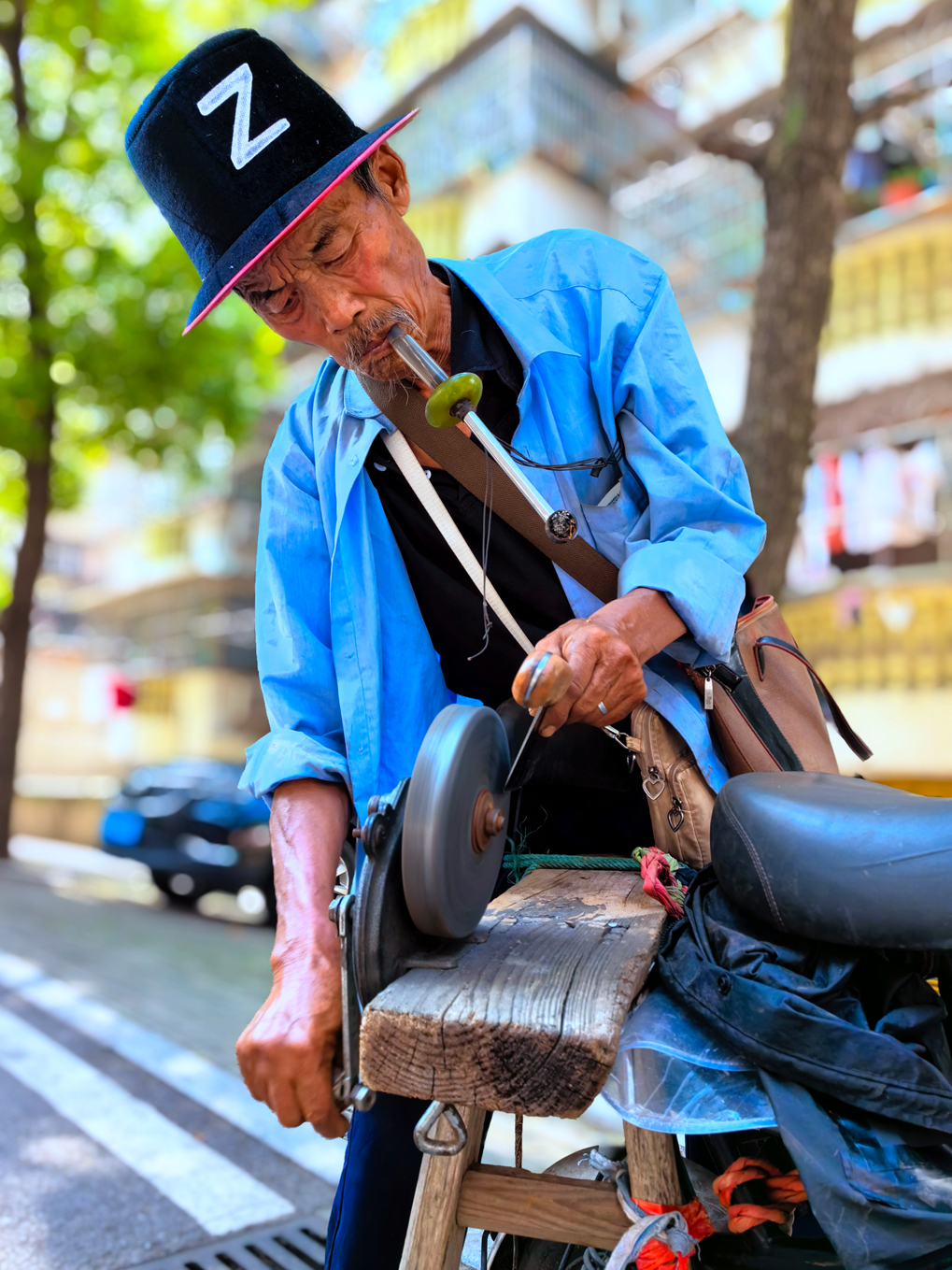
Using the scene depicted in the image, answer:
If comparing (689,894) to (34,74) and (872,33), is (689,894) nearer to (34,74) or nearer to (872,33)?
(872,33)

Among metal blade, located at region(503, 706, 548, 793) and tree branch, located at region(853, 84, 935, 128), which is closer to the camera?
metal blade, located at region(503, 706, 548, 793)

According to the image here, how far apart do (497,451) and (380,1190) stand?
1033 mm

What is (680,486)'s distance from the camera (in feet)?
4.49

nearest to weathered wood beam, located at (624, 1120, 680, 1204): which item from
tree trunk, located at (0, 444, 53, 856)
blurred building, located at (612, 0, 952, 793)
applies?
blurred building, located at (612, 0, 952, 793)

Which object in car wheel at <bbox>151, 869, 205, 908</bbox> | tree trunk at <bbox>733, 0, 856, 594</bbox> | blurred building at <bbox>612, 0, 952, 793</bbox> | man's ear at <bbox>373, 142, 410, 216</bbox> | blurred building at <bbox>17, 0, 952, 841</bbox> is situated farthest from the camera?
car wheel at <bbox>151, 869, 205, 908</bbox>

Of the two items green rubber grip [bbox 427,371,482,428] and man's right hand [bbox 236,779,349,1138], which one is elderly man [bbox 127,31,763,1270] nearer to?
man's right hand [bbox 236,779,349,1138]

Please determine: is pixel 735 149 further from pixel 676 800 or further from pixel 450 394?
pixel 676 800

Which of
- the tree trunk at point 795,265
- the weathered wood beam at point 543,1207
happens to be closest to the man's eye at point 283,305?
the weathered wood beam at point 543,1207

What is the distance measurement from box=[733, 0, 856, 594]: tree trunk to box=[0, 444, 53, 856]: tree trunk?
944 cm

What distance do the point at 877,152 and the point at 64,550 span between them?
32601 mm

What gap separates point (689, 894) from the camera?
1.27 meters

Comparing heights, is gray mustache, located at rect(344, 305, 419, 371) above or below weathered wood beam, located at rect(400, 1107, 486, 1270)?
above

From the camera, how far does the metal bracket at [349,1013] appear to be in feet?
3.51

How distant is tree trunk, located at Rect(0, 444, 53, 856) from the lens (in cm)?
1185
